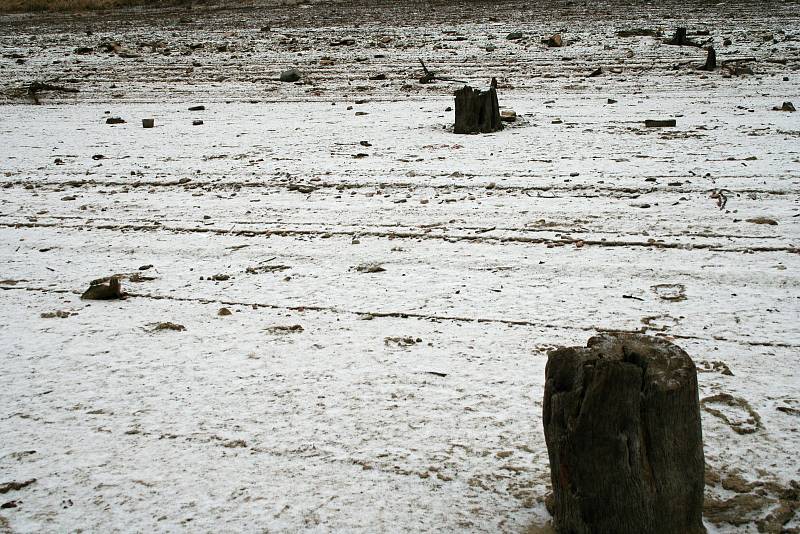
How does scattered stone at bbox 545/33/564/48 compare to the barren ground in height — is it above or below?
above

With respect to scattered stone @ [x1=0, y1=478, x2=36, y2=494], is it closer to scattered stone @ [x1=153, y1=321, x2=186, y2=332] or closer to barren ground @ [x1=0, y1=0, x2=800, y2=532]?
barren ground @ [x1=0, y1=0, x2=800, y2=532]

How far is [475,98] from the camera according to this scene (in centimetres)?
780

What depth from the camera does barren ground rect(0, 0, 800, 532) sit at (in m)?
2.57

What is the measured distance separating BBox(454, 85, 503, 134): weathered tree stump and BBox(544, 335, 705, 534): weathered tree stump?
19.2ft

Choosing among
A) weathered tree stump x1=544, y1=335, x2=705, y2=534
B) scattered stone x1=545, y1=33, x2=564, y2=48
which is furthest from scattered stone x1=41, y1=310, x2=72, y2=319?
scattered stone x1=545, y1=33, x2=564, y2=48

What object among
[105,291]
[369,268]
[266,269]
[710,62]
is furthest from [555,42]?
[105,291]

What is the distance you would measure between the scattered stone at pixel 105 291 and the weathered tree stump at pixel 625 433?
9.14 feet

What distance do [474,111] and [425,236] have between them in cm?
331

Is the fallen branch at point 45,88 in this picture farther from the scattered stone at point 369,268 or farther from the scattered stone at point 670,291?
the scattered stone at point 670,291

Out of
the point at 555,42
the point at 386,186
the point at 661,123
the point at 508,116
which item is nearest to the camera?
the point at 386,186

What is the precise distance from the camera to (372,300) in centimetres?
398

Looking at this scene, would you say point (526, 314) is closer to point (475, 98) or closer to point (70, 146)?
point (475, 98)

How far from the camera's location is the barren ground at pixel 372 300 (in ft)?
8.42

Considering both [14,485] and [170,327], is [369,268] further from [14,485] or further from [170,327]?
[14,485]
